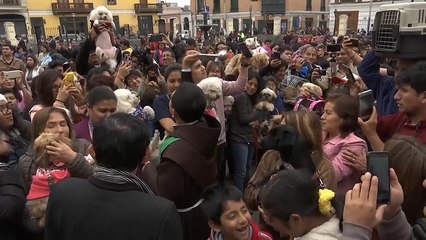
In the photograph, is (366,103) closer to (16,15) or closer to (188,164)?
(188,164)

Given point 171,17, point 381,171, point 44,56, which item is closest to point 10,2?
point 171,17

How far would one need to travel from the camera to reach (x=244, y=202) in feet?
7.75

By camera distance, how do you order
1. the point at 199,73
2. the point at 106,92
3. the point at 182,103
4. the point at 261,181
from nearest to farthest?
the point at 261,181 → the point at 182,103 → the point at 106,92 → the point at 199,73

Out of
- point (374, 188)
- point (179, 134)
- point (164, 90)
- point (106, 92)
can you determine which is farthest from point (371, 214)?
point (164, 90)

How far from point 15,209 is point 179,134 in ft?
3.30

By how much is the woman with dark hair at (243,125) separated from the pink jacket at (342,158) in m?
1.83

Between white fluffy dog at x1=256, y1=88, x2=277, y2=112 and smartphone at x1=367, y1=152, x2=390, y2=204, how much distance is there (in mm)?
3004

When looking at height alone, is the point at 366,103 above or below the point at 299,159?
above

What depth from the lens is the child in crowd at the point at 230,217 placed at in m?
2.24

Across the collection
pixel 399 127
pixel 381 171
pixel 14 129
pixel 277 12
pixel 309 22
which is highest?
pixel 277 12

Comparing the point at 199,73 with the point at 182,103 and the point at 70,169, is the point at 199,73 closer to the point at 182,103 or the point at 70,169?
the point at 182,103

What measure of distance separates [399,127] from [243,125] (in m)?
2.03

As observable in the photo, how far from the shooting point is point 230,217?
7.43ft

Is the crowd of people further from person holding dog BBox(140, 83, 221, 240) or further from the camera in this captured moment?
the camera
